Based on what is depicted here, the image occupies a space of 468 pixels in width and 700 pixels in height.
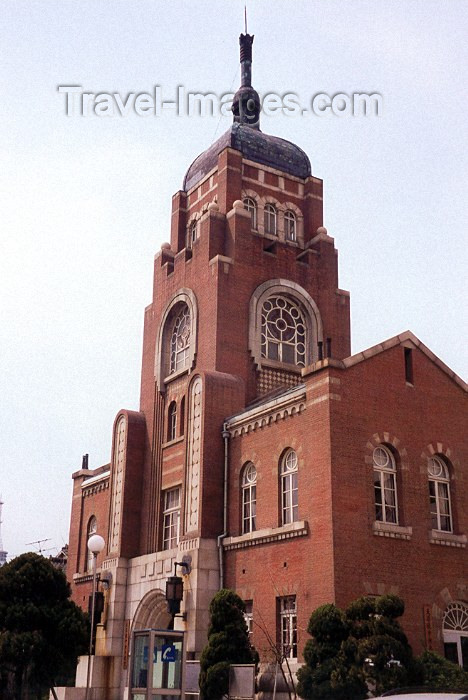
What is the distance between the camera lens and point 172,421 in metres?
32.9

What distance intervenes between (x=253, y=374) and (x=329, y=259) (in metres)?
7.08

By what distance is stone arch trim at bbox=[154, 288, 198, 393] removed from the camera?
32.9m

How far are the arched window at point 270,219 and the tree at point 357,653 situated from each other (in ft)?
62.9

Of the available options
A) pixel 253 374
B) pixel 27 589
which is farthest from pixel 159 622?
pixel 253 374

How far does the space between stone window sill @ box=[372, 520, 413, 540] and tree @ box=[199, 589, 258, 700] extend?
4.40m

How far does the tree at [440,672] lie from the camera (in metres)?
20.6

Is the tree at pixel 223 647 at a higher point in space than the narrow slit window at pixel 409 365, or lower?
lower

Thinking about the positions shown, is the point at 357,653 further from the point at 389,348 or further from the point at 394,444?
the point at 389,348

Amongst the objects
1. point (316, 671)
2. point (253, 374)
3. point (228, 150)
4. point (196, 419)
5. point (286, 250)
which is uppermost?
point (228, 150)

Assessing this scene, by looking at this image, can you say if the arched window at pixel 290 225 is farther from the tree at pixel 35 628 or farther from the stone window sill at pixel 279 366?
the tree at pixel 35 628

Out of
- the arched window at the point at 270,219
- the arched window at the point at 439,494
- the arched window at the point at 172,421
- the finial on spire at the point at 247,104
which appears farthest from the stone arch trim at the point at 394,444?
the finial on spire at the point at 247,104

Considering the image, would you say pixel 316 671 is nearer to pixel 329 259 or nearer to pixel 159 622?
pixel 159 622

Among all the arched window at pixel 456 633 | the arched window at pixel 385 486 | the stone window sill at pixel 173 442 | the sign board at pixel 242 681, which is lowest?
the sign board at pixel 242 681

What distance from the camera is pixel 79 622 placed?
25.2 metres
